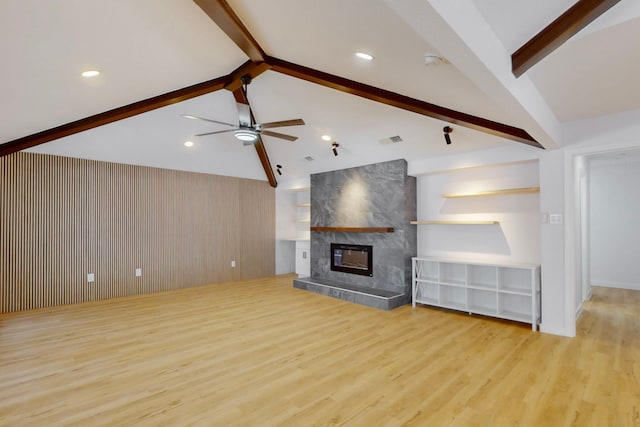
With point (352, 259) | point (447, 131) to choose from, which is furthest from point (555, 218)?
point (352, 259)

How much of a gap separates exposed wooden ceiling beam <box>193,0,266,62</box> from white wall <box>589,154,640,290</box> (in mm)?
6847

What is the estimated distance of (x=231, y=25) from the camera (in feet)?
9.75

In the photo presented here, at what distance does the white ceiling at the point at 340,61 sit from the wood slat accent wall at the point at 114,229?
69 centimetres

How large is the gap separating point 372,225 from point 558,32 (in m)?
4.24

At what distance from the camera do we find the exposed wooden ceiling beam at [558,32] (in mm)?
1910

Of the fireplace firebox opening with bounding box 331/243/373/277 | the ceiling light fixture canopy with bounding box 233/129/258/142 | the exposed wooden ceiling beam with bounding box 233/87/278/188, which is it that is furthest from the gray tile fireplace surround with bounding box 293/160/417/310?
the ceiling light fixture canopy with bounding box 233/129/258/142

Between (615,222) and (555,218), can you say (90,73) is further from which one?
(615,222)

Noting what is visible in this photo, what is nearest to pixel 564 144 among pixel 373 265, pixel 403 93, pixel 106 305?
pixel 403 93

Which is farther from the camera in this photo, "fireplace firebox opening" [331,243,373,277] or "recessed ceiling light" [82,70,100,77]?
"fireplace firebox opening" [331,243,373,277]

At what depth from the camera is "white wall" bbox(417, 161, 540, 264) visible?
463 centimetres

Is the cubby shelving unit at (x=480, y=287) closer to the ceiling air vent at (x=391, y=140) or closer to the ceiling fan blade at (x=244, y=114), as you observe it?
the ceiling air vent at (x=391, y=140)

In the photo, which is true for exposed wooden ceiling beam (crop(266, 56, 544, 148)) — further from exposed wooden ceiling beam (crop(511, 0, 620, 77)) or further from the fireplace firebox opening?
the fireplace firebox opening

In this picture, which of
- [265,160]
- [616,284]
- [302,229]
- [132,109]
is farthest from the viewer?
[302,229]

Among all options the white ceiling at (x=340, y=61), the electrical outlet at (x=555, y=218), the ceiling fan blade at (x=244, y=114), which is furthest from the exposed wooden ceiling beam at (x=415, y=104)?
the electrical outlet at (x=555, y=218)
